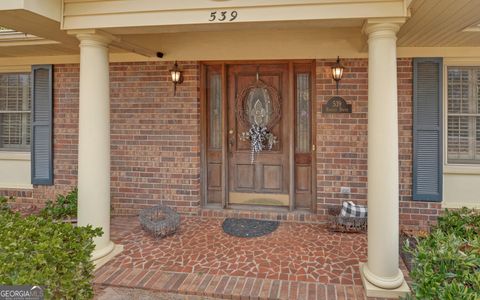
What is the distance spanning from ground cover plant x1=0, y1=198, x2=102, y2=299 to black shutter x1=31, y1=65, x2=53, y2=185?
3.08 m


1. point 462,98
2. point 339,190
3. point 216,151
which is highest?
point 462,98

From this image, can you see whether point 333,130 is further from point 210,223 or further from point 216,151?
point 210,223

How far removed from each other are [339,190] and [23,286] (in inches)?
161

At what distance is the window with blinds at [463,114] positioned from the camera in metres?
4.82

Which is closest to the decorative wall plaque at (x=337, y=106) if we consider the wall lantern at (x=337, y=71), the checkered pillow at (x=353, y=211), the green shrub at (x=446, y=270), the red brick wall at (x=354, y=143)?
the red brick wall at (x=354, y=143)

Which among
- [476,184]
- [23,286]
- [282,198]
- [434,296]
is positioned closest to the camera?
[23,286]

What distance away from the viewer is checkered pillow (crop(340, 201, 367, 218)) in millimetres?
4574

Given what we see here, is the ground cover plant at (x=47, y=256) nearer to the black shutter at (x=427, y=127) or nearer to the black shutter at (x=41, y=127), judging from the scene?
the black shutter at (x=41, y=127)

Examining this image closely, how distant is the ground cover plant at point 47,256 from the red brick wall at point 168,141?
8.54 ft

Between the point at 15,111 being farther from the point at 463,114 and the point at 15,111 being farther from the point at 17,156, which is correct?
the point at 463,114

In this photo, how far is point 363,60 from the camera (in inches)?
191

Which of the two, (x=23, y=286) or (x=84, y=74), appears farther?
(x=84, y=74)

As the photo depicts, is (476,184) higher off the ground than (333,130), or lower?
lower

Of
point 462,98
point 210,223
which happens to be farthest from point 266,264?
point 462,98
